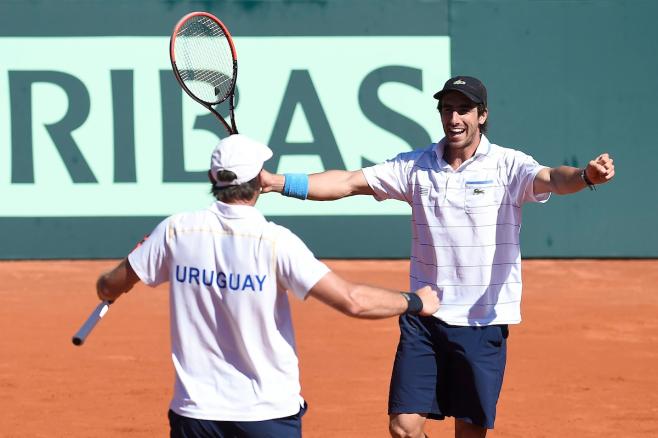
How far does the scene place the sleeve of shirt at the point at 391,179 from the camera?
229 inches

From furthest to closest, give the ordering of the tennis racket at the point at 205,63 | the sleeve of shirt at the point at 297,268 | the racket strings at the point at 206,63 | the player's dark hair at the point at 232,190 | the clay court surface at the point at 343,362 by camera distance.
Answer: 1. the clay court surface at the point at 343,362
2. the racket strings at the point at 206,63
3. the tennis racket at the point at 205,63
4. the player's dark hair at the point at 232,190
5. the sleeve of shirt at the point at 297,268

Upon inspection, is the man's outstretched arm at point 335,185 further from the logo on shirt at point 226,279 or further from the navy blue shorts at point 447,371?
the logo on shirt at point 226,279

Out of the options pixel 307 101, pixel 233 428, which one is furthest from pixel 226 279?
pixel 307 101

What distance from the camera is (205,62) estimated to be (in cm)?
700

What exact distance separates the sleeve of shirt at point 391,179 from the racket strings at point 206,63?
0.92m

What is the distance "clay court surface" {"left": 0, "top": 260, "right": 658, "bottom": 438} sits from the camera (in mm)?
7609

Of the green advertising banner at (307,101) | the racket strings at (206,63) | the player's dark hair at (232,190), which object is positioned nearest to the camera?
the player's dark hair at (232,190)

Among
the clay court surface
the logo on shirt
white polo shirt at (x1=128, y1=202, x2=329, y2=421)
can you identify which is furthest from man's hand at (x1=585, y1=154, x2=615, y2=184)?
the clay court surface

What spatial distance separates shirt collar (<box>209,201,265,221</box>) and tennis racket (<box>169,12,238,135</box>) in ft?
6.39

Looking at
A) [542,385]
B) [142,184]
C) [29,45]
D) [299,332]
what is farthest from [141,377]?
[29,45]

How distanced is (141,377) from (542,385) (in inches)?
114

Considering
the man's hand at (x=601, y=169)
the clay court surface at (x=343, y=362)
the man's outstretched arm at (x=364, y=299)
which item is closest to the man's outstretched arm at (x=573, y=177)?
the man's hand at (x=601, y=169)

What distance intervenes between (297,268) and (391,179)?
6.08ft

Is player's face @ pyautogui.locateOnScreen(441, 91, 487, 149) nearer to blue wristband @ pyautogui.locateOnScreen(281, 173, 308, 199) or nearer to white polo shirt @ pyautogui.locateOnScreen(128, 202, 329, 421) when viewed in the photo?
blue wristband @ pyautogui.locateOnScreen(281, 173, 308, 199)
